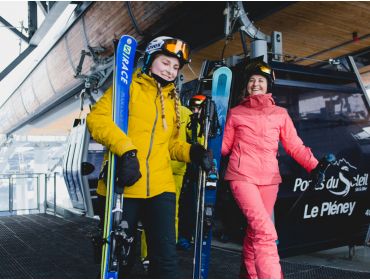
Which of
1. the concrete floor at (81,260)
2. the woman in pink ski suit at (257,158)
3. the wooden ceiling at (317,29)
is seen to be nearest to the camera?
the woman in pink ski suit at (257,158)

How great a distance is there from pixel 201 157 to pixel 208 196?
70 centimetres

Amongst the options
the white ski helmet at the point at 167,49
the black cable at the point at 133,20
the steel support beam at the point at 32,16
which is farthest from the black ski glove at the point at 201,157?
the steel support beam at the point at 32,16

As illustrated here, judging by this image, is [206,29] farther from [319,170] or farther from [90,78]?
[319,170]

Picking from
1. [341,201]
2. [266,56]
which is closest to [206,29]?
[266,56]

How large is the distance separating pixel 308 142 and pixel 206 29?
2795mm

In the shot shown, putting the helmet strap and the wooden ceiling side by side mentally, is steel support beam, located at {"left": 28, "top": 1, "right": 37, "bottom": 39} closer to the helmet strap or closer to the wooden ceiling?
the wooden ceiling

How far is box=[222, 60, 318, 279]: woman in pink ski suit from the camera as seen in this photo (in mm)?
2227

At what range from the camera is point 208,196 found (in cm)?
264

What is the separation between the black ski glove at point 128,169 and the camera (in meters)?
1.70

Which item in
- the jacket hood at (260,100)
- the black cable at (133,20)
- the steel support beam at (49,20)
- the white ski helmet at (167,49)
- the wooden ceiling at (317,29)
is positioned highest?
the steel support beam at (49,20)

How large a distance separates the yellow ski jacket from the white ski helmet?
0.30ft

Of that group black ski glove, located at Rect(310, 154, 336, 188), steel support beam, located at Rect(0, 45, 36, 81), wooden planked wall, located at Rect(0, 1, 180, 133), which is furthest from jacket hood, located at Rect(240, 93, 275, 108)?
steel support beam, located at Rect(0, 45, 36, 81)

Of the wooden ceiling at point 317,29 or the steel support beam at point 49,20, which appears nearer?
the wooden ceiling at point 317,29

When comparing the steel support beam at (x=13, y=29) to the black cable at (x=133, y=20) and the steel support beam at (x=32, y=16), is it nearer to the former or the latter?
the steel support beam at (x=32, y=16)
